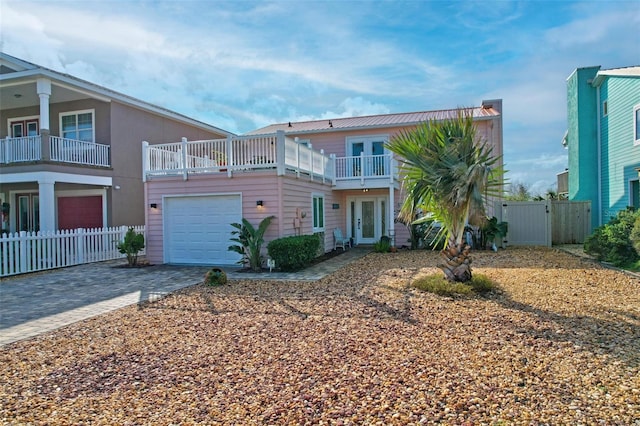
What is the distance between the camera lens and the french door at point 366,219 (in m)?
17.1

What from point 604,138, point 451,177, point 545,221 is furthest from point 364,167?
point 604,138

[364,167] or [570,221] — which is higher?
[364,167]

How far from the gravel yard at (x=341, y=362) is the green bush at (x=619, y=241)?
11.6ft

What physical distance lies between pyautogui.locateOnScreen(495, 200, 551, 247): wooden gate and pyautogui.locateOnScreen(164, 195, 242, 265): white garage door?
11.0 meters

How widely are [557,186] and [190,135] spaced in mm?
24204

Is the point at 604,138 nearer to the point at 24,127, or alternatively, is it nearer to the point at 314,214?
the point at 314,214

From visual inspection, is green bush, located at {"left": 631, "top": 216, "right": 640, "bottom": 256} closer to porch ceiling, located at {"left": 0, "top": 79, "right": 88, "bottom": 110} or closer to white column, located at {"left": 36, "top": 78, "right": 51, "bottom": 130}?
white column, located at {"left": 36, "top": 78, "right": 51, "bottom": 130}

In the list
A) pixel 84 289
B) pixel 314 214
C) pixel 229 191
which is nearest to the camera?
pixel 84 289

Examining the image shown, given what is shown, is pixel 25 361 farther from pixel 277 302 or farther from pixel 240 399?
pixel 277 302

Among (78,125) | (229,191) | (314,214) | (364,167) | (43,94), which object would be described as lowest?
(314,214)

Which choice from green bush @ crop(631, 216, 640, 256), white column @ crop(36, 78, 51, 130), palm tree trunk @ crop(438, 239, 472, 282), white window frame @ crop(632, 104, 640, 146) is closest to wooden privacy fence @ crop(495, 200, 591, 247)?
white window frame @ crop(632, 104, 640, 146)

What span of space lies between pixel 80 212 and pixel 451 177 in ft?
49.9

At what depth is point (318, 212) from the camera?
14.1 meters

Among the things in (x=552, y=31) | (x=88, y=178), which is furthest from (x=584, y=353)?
(x=88, y=178)
